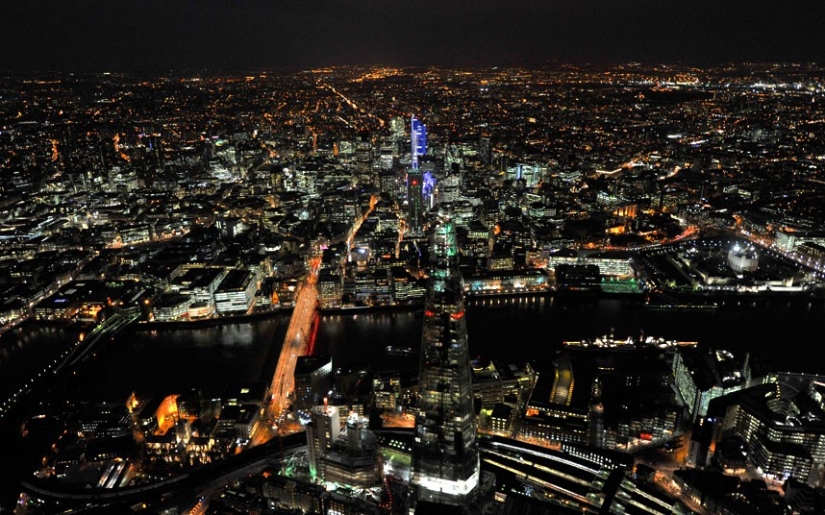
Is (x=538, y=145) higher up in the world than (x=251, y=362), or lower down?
higher up

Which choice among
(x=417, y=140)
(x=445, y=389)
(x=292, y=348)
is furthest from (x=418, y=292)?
(x=417, y=140)

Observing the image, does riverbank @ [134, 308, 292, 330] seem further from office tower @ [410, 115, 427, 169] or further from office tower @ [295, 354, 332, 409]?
office tower @ [410, 115, 427, 169]

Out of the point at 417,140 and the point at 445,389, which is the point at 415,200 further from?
the point at 445,389

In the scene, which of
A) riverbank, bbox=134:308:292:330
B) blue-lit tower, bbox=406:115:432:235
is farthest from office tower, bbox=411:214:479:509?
blue-lit tower, bbox=406:115:432:235

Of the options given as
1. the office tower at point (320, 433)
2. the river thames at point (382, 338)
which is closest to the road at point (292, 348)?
the river thames at point (382, 338)

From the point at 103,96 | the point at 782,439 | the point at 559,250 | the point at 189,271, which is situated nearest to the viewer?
the point at 782,439

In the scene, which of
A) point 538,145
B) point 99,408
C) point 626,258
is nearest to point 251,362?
point 99,408

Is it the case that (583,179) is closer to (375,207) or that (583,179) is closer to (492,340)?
(375,207)
